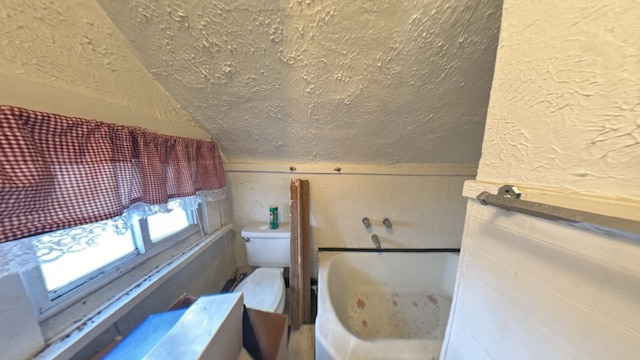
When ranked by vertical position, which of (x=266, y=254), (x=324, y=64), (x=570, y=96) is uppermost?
(x=324, y=64)

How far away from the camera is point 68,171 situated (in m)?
0.50

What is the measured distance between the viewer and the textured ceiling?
68cm

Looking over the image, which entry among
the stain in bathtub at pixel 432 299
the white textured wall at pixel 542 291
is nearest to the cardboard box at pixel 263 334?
the white textured wall at pixel 542 291

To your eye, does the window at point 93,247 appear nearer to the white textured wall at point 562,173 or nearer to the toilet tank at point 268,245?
the toilet tank at point 268,245

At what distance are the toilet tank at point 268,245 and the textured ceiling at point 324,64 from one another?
0.71 metres

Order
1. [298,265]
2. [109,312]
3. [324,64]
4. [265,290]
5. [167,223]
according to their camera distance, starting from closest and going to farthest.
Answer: [109,312], [324,64], [167,223], [265,290], [298,265]

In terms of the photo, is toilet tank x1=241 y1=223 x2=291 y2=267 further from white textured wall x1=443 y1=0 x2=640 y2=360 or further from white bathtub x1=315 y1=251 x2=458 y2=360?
white textured wall x1=443 y1=0 x2=640 y2=360

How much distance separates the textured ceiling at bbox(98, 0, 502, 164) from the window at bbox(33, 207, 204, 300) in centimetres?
68

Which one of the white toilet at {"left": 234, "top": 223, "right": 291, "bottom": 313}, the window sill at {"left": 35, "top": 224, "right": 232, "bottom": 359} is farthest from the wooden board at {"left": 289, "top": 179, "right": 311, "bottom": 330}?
the window sill at {"left": 35, "top": 224, "right": 232, "bottom": 359}

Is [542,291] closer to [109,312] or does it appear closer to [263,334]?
[263,334]

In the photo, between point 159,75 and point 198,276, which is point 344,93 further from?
point 198,276

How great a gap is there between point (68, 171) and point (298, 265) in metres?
1.24

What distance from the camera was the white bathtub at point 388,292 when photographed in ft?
4.18

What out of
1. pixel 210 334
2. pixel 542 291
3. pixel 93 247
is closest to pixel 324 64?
pixel 542 291
